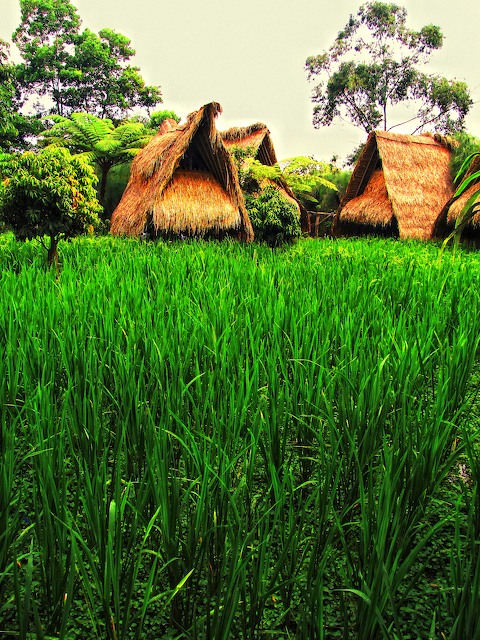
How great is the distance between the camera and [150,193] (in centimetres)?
774

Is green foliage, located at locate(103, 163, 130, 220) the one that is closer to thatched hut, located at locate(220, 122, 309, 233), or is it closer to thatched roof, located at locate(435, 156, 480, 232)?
thatched hut, located at locate(220, 122, 309, 233)

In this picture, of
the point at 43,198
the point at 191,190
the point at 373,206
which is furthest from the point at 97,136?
the point at 43,198

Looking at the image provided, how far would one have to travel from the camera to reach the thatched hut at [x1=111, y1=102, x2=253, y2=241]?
24.5 ft

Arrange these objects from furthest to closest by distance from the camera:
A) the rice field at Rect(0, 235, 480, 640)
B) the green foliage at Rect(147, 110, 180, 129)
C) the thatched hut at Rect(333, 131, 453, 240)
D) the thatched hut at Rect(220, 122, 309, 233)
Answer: the green foliage at Rect(147, 110, 180, 129) → the thatched hut at Rect(220, 122, 309, 233) → the thatched hut at Rect(333, 131, 453, 240) → the rice field at Rect(0, 235, 480, 640)

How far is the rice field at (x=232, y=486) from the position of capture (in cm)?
80

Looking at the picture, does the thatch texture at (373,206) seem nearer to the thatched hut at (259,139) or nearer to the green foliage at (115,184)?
the thatched hut at (259,139)

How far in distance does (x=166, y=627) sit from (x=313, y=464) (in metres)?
0.65

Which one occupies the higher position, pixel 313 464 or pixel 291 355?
pixel 291 355

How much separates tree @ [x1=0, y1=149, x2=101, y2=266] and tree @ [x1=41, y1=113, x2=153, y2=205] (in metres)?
6.92

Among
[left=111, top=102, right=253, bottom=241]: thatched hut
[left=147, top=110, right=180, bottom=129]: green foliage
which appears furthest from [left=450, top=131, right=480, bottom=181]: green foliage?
[left=147, top=110, right=180, bottom=129]: green foliage

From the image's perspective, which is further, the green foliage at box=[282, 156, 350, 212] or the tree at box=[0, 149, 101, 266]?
the green foliage at box=[282, 156, 350, 212]

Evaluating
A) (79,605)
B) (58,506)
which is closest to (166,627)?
(79,605)

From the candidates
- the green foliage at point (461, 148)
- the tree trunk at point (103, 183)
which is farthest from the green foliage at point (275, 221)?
the tree trunk at point (103, 183)

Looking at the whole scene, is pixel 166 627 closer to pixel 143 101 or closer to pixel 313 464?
pixel 313 464
